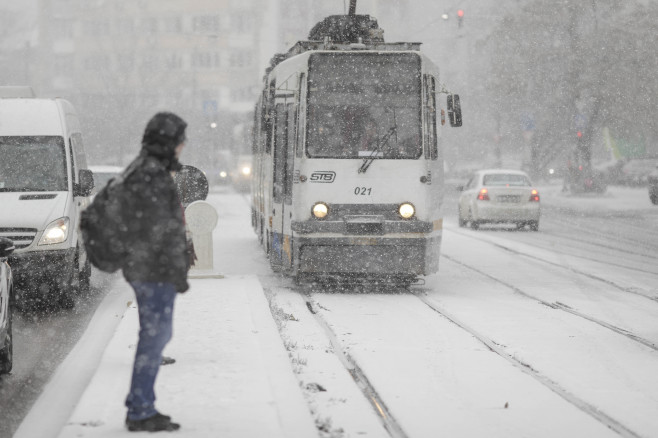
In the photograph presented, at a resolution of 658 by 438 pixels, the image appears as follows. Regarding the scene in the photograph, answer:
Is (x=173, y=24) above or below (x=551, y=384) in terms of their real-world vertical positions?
above

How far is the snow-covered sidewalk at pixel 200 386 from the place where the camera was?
6263mm

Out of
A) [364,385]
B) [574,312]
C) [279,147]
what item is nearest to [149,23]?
[279,147]

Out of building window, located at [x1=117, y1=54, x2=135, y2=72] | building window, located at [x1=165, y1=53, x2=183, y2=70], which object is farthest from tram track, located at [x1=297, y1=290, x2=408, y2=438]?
building window, located at [x1=165, y1=53, x2=183, y2=70]

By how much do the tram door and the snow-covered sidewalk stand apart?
315cm

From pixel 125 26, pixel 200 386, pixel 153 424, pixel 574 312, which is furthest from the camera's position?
pixel 125 26

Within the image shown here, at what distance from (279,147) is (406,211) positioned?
2.10 m

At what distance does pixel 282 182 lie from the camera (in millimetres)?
14586

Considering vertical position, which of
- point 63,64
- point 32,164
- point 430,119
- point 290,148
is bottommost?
point 32,164

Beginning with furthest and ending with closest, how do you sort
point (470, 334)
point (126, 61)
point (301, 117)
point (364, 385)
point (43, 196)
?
1. point (126, 61)
2. point (301, 117)
3. point (43, 196)
4. point (470, 334)
5. point (364, 385)

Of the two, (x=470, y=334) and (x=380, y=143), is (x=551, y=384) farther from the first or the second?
(x=380, y=143)

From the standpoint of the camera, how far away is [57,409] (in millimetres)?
7160

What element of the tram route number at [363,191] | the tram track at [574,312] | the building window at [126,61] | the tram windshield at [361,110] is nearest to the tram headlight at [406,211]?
the tram route number at [363,191]

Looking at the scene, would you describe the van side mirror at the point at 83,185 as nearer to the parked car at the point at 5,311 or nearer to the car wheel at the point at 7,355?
the parked car at the point at 5,311

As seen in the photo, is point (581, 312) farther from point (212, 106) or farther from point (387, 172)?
point (212, 106)
